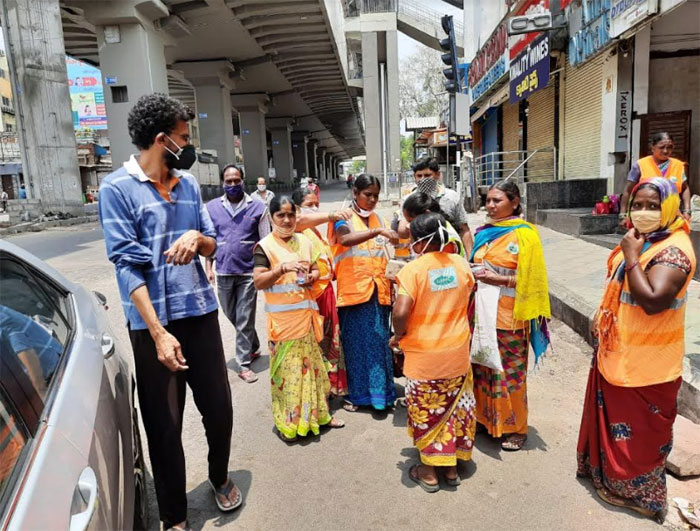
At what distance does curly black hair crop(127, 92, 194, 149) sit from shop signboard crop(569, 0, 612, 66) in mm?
9013

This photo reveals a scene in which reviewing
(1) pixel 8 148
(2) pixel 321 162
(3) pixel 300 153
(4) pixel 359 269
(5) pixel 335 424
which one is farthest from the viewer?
(2) pixel 321 162

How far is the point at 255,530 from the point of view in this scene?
255 centimetres

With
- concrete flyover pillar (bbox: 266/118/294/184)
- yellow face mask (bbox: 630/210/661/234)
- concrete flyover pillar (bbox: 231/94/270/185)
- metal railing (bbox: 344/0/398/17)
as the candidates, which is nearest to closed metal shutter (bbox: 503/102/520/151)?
metal railing (bbox: 344/0/398/17)

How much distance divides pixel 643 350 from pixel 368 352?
177 centimetres

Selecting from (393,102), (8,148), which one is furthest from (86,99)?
(393,102)

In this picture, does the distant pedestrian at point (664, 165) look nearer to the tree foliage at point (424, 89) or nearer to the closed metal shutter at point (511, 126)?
the closed metal shutter at point (511, 126)

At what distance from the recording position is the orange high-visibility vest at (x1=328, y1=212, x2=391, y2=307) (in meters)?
3.64

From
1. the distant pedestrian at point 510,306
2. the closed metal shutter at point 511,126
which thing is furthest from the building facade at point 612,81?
the distant pedestrian at point 510,306

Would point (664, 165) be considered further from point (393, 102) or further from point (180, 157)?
point (393, 102)

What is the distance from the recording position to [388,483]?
2.90m

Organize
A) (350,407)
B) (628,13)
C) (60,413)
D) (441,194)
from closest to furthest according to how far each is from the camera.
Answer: (60,413) → (350,407) → (441,194) → (628,13)

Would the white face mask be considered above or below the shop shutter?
below

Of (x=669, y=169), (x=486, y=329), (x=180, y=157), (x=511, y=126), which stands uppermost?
(x=511, y=126)

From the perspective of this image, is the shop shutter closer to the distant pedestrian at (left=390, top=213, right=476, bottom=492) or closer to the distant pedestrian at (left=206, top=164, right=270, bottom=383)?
the distant pedestrian at (left=206, top=164, right=270, bottom=383)
